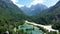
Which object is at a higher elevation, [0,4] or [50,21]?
[0,4]

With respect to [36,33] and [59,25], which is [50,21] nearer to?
[59,25]

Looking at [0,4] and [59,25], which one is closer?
[59,25]

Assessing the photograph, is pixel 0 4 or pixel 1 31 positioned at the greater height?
pixel 0 4

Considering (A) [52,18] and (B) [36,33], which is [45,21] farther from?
(B) [36,33]

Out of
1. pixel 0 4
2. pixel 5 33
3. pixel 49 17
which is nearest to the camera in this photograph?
pixel 5 33

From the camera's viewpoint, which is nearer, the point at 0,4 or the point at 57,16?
the point at 57,16

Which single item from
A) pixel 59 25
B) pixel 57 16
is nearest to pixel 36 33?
pixel 59 25

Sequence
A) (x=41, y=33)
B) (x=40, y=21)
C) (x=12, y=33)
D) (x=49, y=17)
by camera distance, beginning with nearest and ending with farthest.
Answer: (x=12, y=33) < (x=41, y=33) < (x=40, y=21) < (x=49, y=17)

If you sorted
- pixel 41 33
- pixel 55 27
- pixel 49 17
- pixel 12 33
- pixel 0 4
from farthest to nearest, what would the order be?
pixel 0 4, pixel 49 17, pixel 55 27, pixel 41 33, pixel 12 33

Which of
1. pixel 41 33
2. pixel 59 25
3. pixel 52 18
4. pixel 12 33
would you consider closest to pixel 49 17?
pixel 52 18
